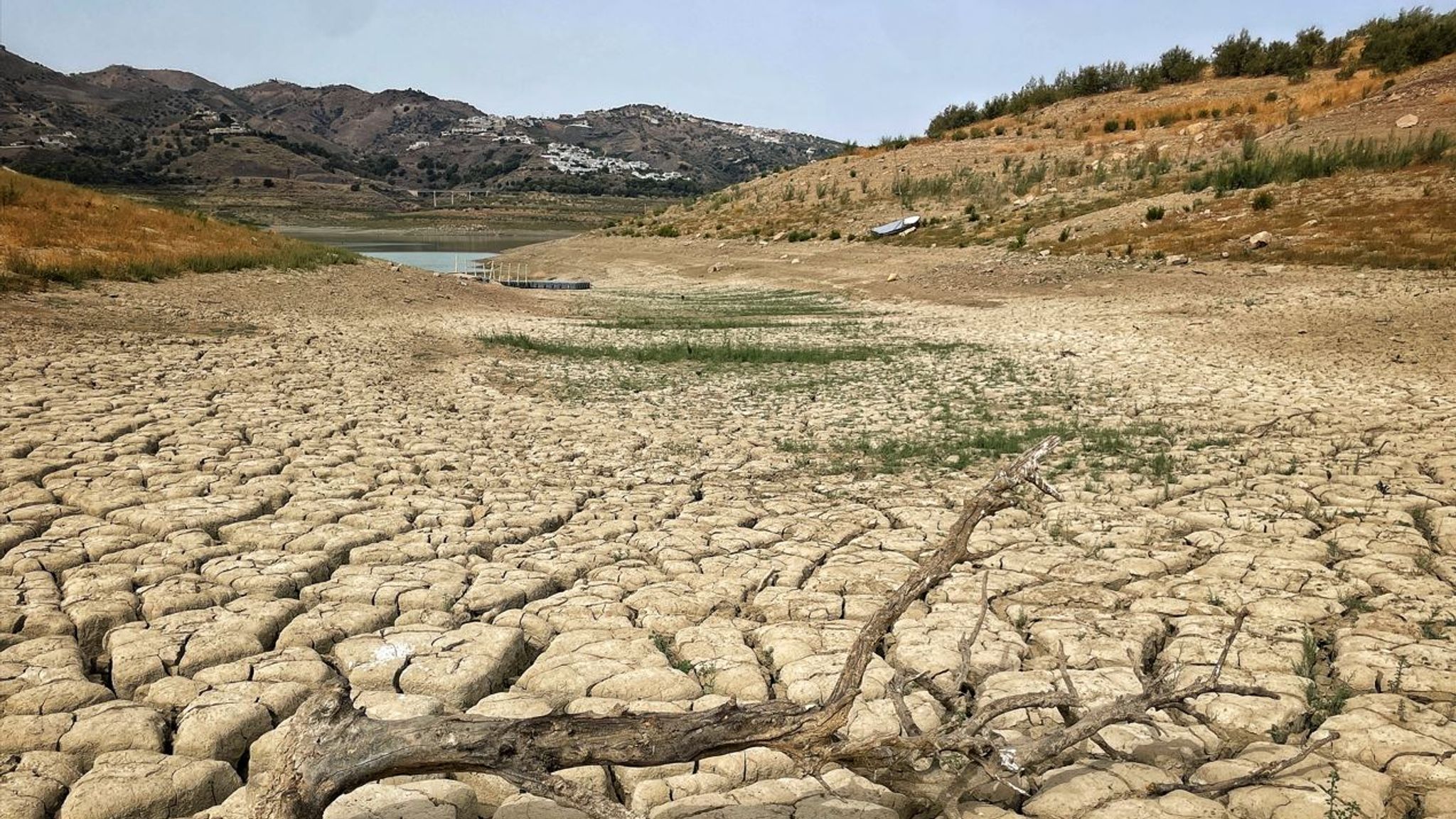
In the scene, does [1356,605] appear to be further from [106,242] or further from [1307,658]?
[106,242]

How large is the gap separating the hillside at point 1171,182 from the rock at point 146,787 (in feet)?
52.3

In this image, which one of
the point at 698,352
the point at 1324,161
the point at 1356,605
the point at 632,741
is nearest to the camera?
the point at 632,741

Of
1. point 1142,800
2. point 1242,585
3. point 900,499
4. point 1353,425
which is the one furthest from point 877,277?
point 1142,800

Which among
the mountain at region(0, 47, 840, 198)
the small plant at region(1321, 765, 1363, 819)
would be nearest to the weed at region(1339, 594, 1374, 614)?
the small plant at region(1321, 765, 1363, 819)

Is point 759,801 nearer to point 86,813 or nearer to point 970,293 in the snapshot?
point 86,813

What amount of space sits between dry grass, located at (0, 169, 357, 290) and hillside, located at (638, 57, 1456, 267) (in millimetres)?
16916

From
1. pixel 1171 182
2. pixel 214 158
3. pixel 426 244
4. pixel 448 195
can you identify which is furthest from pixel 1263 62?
pixel 214 158

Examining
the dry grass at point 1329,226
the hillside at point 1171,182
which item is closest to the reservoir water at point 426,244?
the hillside at point 1171,182

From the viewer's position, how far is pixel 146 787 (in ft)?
7.63

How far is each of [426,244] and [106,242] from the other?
3907 centimetres

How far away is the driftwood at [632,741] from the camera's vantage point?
157 cm

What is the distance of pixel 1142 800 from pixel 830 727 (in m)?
1.26

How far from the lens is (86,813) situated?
7.27ft

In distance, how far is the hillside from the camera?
1501cm
